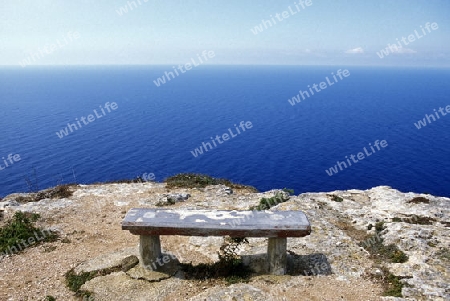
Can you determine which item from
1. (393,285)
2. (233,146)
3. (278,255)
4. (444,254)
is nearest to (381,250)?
(444,254)

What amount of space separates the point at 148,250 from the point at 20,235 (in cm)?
712

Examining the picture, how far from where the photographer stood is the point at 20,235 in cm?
1445

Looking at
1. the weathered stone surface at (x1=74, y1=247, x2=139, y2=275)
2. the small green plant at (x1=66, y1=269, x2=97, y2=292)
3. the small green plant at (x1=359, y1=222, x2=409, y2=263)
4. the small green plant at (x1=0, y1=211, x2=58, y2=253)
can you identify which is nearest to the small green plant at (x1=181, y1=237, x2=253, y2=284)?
the weathered stone surface at (x1=74, y1=247, x2=139, y2=275)

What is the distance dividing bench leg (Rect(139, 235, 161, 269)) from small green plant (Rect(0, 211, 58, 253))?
19.3ft

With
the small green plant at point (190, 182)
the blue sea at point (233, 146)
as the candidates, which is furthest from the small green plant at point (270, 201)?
the blue sea at point (233, 146)

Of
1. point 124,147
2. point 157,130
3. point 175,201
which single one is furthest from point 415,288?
point 157,130

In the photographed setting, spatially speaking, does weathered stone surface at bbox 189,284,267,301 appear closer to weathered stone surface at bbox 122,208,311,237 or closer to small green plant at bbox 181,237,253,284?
small green plant at bbox 181,237,253,284

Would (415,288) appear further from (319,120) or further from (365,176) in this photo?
(319,120)

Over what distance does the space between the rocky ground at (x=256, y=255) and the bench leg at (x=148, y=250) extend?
18.8 inches

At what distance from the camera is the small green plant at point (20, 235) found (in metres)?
A: 13.8

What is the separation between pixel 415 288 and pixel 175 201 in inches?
513

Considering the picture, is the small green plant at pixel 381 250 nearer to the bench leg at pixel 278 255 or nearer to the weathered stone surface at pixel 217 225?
the weathered stone surface at pixel 217 225

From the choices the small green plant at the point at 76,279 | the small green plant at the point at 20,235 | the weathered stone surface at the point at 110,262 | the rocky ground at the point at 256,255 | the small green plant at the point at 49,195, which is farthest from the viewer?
the small green plant at the point at 49,195

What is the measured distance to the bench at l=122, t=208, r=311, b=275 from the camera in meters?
10.7
